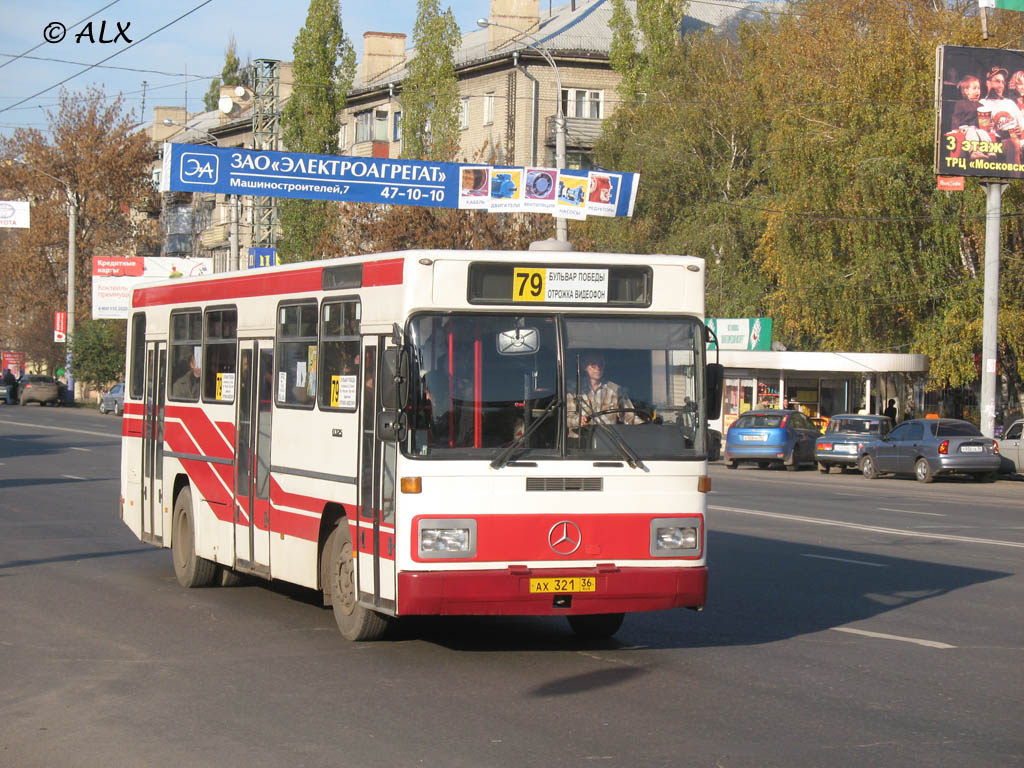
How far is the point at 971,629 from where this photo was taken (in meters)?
11.2

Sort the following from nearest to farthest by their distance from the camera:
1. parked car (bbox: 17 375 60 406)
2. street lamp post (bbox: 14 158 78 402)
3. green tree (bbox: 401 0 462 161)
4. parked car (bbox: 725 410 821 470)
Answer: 1. parked car (bbox: 725 410 821 470)
2. green tree (bbox: 401 0 462 161)
3. street lamp post (bbox: 14 158 78 402)
4. parked car (bbox: 17 375 60 406)

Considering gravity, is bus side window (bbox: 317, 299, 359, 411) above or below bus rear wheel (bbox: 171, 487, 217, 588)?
above

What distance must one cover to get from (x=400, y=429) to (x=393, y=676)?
149 cm

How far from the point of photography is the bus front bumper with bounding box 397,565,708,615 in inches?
358

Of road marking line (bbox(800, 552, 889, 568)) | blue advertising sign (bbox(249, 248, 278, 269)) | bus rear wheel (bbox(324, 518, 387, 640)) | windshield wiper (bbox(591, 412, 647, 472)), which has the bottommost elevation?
road marking line (bbox(800, 552, 889, 568))

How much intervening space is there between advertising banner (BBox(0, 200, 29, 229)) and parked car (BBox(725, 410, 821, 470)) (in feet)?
146

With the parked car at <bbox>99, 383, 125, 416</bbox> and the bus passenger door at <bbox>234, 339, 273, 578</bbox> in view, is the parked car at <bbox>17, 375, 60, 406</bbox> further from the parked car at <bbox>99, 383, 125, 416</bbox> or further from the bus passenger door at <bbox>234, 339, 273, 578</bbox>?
the bus passenger door at <bbox>234, 339, 273, 578</bbox>

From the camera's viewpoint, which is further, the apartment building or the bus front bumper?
the apartment building

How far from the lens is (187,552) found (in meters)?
13.3

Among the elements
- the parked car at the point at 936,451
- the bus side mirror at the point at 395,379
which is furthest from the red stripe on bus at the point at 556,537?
the parked car at the point at 936,451

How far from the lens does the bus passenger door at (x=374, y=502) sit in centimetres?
935

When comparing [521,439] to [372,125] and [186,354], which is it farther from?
[372,125]

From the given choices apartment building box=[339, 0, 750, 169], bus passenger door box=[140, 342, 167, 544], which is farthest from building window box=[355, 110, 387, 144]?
bus passenger door box=[140, 342, 167, 544]

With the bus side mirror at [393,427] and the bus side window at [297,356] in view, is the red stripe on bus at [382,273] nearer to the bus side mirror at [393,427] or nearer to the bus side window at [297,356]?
the bus side mirror at [393,427]
